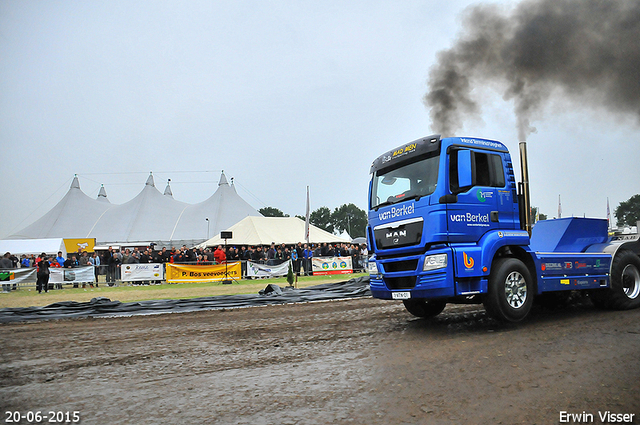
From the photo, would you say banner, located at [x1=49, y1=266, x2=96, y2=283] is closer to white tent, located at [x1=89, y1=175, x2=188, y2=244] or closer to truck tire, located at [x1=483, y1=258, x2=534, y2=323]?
truck tire, located at [x1=483, y1=258, x2=534, y2=323]

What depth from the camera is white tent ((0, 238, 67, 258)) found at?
35125mm

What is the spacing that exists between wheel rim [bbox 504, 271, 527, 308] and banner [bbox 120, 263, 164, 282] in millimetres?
19363

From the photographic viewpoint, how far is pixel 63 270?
2145cm

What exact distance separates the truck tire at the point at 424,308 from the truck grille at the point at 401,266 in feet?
3.93

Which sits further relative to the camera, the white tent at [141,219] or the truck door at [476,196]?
the white tent at [141,219]

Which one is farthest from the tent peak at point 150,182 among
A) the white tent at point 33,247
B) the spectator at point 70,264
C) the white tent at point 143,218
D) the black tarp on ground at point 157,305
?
the black tarp on ground at point 157,305

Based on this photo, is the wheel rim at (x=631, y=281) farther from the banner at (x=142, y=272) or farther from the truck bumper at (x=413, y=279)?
the banner at (x=142, y=272)

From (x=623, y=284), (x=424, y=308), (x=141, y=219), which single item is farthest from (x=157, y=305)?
(x=141, y=219)

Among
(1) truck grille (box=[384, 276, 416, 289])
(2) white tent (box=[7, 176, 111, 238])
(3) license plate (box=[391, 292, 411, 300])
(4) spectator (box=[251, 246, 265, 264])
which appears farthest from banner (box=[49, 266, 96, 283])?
(2) white tent (box=[7, 176, 111, 238])

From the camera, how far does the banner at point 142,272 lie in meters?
22.1

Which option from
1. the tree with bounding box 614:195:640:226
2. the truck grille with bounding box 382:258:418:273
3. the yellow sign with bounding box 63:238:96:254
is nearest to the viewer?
the truck grille with bounding box 382:258:418:273

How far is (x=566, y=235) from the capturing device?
27.0ft

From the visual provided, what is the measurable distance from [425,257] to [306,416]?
3.66 metres

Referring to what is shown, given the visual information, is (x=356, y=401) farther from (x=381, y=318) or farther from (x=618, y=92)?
(x=618, y=92)
